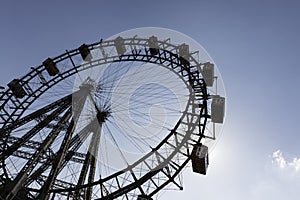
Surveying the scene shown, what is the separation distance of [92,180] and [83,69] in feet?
32.6

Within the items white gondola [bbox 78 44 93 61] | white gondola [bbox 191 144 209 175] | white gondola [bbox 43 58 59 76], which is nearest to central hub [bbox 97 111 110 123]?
white gondola [bbox 78 44 93 61]

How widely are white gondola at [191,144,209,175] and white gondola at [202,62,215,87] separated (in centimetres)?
577

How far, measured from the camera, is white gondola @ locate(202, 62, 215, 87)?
24.8 metres

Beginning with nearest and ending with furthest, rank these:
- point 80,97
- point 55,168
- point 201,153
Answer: point 55,168 → point 201,153 → point 80,97

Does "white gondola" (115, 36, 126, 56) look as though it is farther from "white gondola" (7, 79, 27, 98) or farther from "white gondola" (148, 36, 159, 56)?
"white gondola" (7, 79, 27, 98)

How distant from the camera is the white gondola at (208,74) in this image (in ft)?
81.5

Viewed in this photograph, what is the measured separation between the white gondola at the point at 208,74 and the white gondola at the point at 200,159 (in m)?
5.77

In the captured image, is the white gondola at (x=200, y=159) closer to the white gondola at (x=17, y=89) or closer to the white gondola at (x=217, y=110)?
the white gondola at (x=217, y=110)

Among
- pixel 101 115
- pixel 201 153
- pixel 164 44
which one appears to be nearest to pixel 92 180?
pixel 101 115

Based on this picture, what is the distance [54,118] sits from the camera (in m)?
24.0

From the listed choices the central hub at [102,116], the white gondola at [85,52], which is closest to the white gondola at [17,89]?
the white gondola at [85,52]

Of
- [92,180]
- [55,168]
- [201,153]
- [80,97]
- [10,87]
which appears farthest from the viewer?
[10,87]

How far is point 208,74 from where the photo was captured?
980 inches

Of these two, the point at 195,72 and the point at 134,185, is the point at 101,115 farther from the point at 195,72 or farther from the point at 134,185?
the point at 195,72
